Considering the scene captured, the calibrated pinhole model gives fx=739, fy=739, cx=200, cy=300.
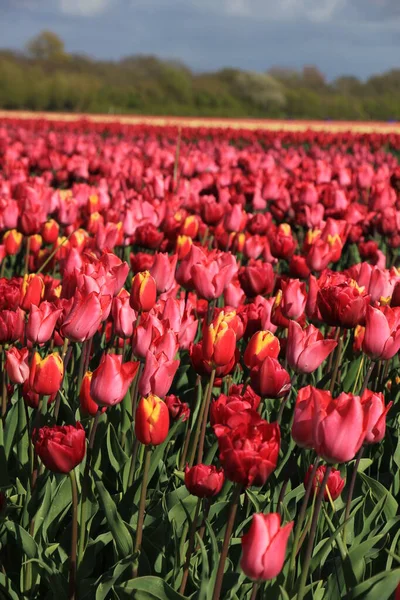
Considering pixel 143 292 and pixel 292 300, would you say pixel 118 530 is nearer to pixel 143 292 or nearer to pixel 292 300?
pixel 143 292

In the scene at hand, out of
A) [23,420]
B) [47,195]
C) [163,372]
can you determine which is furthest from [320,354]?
[47,195]

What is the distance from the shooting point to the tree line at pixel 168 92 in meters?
53.8

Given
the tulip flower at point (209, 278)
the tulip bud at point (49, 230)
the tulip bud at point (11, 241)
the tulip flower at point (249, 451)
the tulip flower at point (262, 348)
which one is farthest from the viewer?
the tulip bud at point (49, 230)

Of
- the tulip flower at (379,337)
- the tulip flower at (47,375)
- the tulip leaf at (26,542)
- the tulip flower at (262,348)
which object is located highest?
the tulip flower at (379,337)

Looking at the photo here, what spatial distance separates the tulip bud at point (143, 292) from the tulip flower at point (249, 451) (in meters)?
0.94

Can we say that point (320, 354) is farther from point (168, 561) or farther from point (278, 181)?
point (278, 181)

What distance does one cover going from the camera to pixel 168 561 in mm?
1939

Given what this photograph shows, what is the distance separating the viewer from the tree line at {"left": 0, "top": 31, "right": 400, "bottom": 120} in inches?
2119

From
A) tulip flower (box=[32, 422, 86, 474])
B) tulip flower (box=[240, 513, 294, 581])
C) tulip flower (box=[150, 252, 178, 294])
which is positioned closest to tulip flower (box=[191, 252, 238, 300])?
tulip flower (box=[150, 252, 178, 294])

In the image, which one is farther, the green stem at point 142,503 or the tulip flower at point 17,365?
the tulip flower at point 17,365

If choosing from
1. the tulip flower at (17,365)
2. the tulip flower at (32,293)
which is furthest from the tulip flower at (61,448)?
the tulip flower at (32,293)

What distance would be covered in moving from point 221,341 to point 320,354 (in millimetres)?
271

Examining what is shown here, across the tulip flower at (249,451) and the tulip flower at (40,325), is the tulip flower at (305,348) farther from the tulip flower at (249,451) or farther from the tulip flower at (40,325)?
the tulip flower at (40,325)

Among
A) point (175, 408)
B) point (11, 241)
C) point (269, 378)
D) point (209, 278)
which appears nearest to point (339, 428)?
point (269, 378)
